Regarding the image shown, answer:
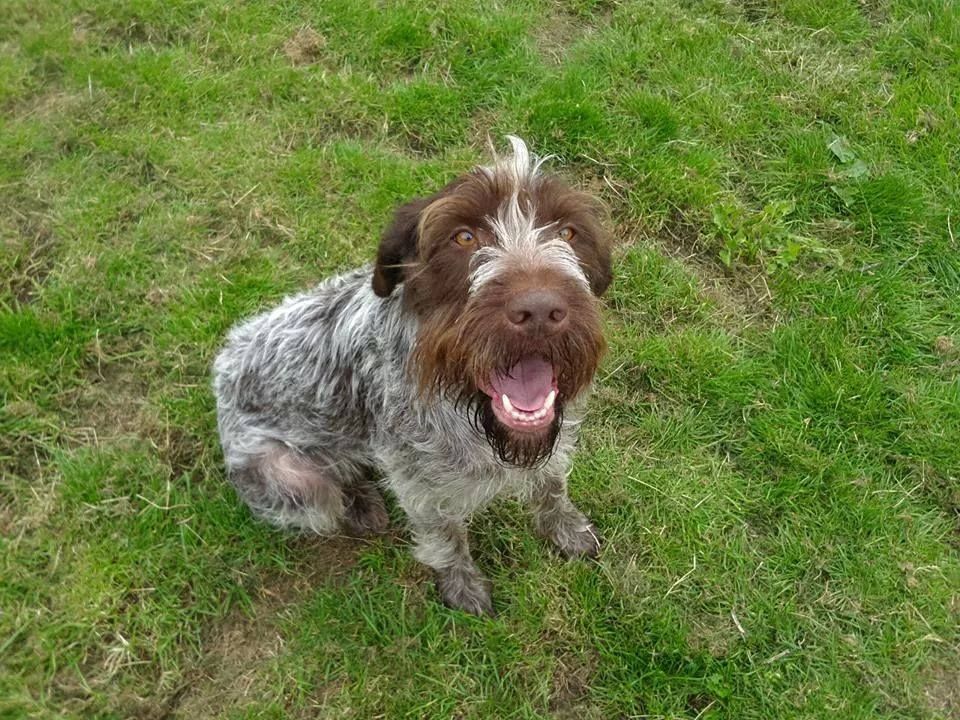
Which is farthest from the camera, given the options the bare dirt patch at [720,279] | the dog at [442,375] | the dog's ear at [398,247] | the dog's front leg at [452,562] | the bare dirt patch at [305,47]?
the bare dirt patch at [305,47]

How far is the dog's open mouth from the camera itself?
3.00 m

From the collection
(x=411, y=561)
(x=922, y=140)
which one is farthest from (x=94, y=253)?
(x=922, y=140)

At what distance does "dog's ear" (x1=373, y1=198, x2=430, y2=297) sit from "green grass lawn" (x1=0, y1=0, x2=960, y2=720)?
2.01 metres

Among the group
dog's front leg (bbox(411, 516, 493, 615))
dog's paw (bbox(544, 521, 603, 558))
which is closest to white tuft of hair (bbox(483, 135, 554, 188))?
dog's front leg (bbox(411, 516, 493, 615))

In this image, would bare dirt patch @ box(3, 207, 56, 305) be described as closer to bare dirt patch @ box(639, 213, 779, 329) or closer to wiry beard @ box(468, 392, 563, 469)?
wiry beard @ box(468, 392, 563, 469)

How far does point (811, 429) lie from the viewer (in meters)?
4.91

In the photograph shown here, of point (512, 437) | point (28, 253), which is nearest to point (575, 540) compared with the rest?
point (512, 437)

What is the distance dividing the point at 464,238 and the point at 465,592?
90.1 inches

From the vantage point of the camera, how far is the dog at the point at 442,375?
2918 mm

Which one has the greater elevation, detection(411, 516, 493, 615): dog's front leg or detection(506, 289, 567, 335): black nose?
detection(506, 289, 567, 335): black nose

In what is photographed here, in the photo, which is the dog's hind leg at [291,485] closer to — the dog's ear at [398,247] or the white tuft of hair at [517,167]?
the dog's ear at [398,247]

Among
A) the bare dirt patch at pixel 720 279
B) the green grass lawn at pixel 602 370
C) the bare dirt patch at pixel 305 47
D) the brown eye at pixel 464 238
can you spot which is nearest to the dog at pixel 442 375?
the brown eye at pixel 464 238

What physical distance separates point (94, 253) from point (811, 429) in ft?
17.5

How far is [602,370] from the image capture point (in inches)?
204
